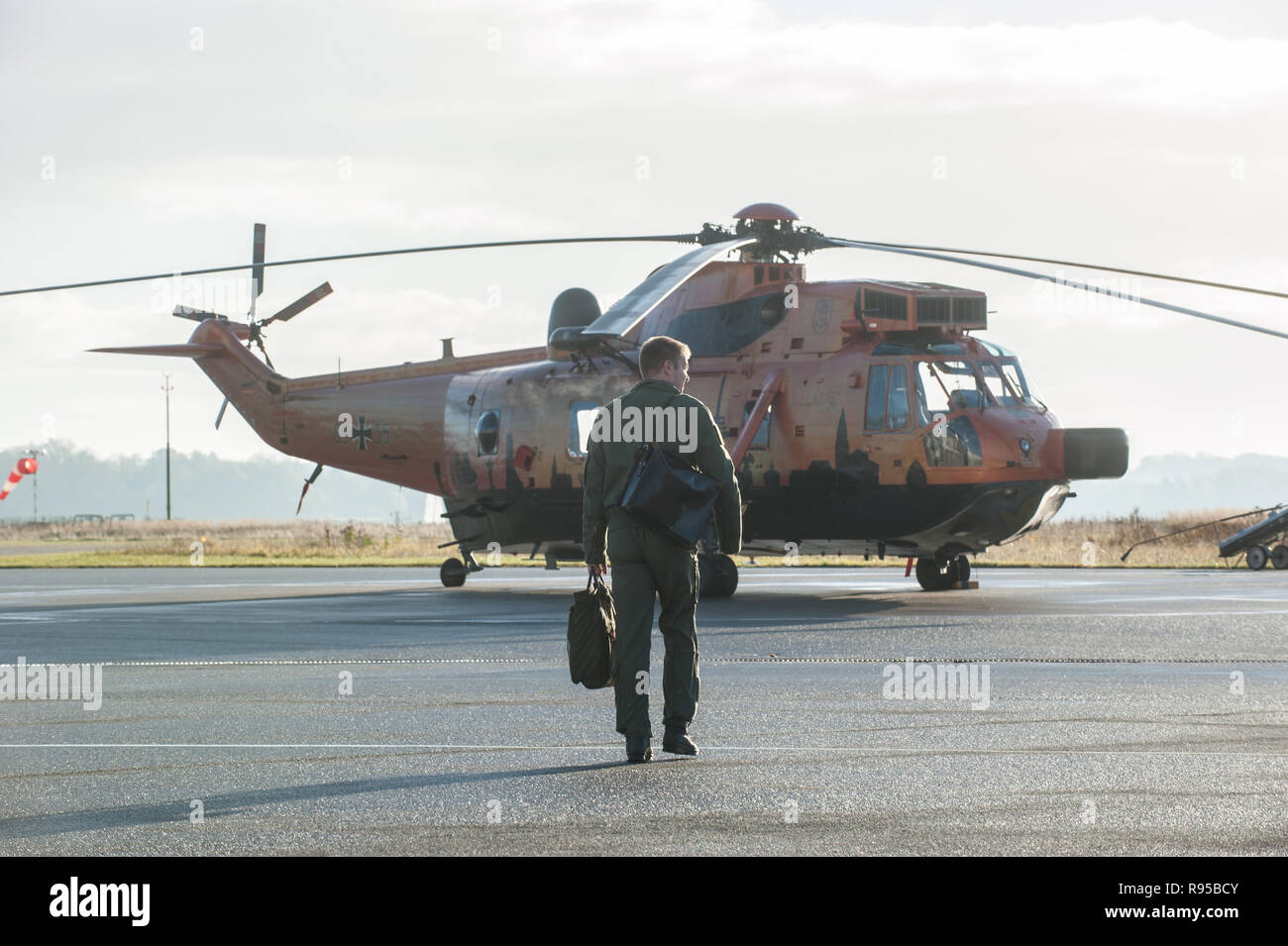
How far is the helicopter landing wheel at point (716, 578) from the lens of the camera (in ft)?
69.7

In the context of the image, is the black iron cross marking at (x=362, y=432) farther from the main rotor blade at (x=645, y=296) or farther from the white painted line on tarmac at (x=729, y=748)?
the white painted line on tarmac at (x=729, y=748)

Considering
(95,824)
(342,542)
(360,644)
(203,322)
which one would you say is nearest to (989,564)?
(203,322)

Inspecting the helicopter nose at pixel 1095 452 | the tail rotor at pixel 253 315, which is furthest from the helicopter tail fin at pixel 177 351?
the helicopter nose at pixel 1095 452

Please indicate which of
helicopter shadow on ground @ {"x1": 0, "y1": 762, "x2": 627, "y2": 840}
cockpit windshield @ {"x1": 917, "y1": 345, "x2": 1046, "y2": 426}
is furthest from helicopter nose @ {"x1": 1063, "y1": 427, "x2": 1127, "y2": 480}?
helicopter shadow on ground @ {"x1": 0, "y1": 762, "x2": 627, "y2": 840}

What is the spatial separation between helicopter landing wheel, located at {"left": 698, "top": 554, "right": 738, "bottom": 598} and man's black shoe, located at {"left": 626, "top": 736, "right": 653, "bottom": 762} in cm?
1339

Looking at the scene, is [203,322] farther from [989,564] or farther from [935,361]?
[989,564]

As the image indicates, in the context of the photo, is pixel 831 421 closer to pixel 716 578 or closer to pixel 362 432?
pixel 716 578

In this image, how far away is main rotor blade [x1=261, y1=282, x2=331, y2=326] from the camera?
2762cm

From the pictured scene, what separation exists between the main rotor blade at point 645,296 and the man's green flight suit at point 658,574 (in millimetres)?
9055

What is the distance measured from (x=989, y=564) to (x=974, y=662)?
21732 mm

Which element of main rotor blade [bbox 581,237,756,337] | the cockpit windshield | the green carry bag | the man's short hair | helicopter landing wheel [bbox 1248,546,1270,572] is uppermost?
main rotor blade [bbox 581,237,756,337]

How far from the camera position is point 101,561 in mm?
42469

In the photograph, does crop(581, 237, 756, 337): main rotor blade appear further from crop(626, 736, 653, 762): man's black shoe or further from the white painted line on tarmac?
crop(626, 736, 653, 762): man's black shoe
